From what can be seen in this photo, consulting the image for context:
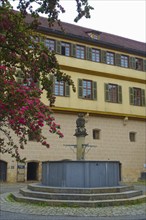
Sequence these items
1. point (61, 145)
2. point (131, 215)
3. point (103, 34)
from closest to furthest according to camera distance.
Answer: point (131, 215), point (61, 145), point (103, 34)

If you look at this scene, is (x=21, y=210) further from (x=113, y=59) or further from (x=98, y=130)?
(x=113, y=59)

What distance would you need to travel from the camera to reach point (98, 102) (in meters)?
27.2

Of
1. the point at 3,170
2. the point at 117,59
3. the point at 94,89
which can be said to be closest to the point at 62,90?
the point at 94,89

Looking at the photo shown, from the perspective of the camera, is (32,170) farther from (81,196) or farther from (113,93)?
(81,196)

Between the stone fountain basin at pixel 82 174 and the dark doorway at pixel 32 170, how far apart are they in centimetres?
1134

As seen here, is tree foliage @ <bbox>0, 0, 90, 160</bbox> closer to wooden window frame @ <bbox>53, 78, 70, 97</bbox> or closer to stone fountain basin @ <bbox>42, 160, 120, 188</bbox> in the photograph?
stone fountain basin @ <bbox>42, 160, 120, 188</bbox>

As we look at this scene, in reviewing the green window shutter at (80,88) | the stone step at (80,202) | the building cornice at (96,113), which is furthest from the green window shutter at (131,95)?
the stone step at (80,202)

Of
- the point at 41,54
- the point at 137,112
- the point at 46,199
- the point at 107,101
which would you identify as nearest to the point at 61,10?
the point at 41,54

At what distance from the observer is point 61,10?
5.23 meters

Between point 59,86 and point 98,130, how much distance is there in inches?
210

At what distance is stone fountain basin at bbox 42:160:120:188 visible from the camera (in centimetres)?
1311

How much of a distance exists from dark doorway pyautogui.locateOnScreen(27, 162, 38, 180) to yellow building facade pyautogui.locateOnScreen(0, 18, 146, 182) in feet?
0.26

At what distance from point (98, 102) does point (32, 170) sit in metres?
7.97

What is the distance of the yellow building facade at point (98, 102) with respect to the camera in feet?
83.4
